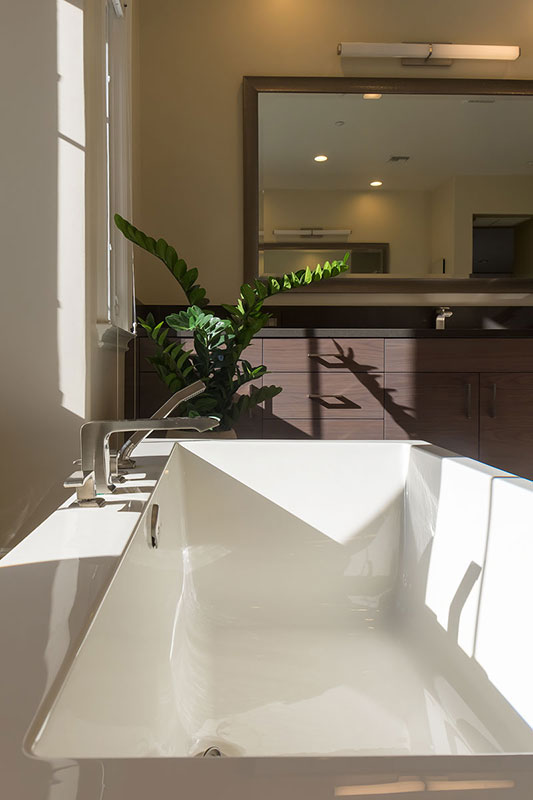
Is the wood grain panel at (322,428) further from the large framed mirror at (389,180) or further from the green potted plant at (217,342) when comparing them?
the large framed mirror at (389,180)

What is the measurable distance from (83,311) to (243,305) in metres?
0.70

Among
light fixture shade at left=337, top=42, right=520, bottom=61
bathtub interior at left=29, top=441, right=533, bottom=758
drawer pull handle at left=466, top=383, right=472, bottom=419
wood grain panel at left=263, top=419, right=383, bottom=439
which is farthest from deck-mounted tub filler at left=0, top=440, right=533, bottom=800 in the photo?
light fixture shade at left=337, top=42, right=520, bottom=61

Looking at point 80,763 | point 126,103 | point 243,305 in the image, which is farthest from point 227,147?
point 80,763

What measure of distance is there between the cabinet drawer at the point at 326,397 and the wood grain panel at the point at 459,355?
4.7 inches

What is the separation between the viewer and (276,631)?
4.33 ft

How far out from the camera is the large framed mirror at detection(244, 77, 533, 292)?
3.08 m

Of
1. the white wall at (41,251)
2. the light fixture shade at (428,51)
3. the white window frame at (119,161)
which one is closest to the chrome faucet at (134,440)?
the white wall at (41,251)

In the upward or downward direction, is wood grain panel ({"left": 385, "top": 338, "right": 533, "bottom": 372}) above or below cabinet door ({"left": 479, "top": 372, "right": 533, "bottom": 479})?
above

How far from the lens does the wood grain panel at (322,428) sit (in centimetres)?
264

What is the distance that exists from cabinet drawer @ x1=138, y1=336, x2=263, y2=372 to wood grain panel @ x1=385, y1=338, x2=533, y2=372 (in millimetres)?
506

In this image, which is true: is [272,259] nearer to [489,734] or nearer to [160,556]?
[160,556]

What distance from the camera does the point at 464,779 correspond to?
1.01ft

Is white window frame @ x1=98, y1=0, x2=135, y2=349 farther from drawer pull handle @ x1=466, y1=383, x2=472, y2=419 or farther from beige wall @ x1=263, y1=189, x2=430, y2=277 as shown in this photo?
drawer pull handle @ x1=466, y1=383, x2=472, y2=419

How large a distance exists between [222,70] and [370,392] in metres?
1.65
